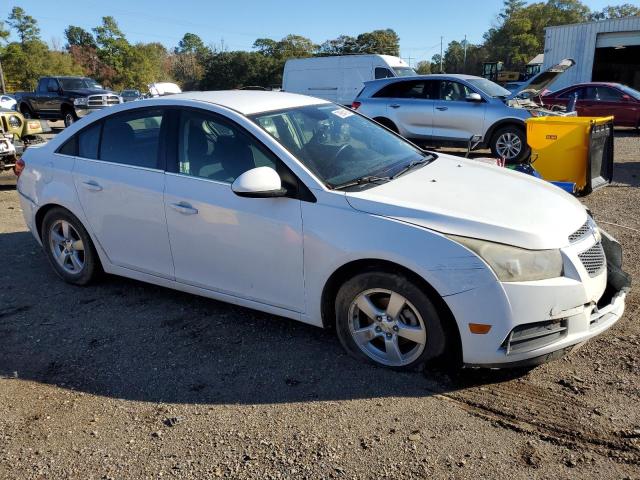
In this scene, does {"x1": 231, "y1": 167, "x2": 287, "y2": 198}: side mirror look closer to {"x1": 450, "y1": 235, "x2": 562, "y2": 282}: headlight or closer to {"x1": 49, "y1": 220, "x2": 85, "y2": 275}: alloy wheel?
{"x1": 450, "y1": 235, "x2": 562, "y2": 282}: headlight

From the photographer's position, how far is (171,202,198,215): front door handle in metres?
3.70

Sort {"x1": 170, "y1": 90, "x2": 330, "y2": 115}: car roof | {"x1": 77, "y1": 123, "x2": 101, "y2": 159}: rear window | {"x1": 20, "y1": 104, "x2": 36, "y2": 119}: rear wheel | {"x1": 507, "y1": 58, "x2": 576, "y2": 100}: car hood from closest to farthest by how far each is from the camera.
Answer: {"x1": 170, "y1": 90, "x2": 330, "y2": 115}: car roof
{"x1": 77, "y1": 123, "x2": 101, "y2": 159}: rear window
{"x1": 507, "y1": 58, "x2": 576, "y2": 100}: car hood
{"x1": 20, "y1": 104, "x2": 36, "y2": 119}: rear wheel

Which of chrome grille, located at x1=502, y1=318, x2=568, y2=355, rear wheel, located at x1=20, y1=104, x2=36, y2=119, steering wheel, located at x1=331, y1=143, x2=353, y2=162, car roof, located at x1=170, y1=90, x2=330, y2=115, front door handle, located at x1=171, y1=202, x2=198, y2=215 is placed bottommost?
chrome grille, located at x1=502, y1=318, x2=568, y2=355

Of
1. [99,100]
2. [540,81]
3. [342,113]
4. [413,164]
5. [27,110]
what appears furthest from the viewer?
[27,110]

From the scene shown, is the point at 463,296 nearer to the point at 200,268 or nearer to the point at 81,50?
the point at 200,268

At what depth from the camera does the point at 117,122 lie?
437 cm

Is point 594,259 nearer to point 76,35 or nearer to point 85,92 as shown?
point 85,92

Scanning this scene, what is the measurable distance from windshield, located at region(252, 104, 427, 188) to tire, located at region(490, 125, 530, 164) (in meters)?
7.25

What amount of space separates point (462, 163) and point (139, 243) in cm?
256

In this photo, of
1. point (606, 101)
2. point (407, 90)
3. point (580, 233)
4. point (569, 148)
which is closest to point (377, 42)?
point (606, 101)

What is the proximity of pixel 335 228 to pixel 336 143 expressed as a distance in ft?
3.01

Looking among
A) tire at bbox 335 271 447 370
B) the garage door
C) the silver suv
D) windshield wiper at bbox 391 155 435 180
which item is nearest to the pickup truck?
the silver suv

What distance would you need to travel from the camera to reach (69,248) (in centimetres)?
474

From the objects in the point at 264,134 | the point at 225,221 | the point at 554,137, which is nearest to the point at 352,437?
the point at 225,221
